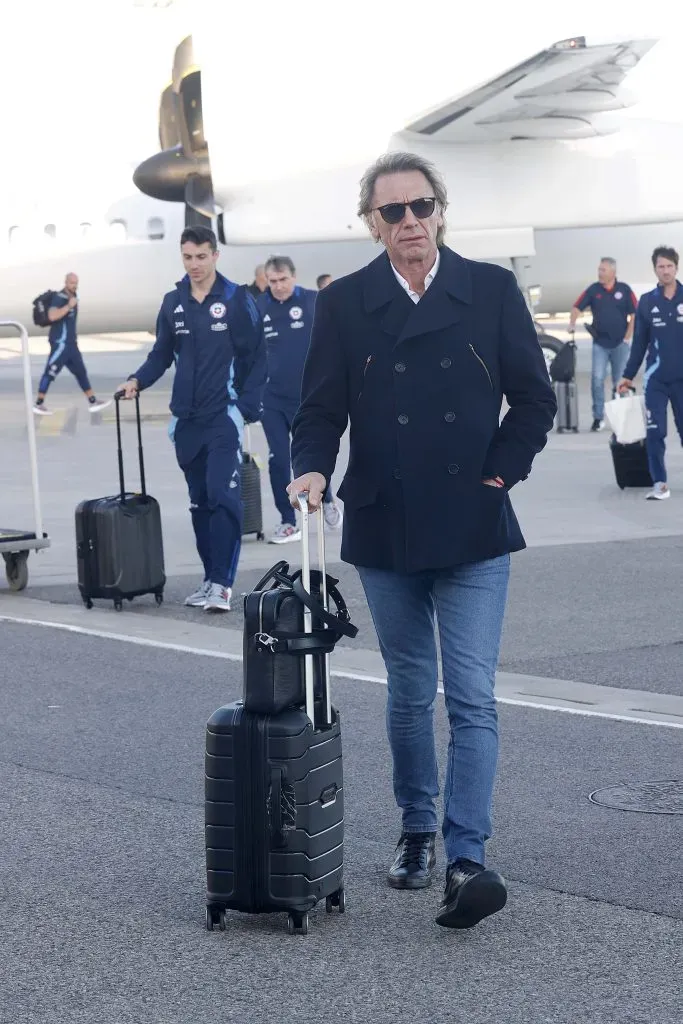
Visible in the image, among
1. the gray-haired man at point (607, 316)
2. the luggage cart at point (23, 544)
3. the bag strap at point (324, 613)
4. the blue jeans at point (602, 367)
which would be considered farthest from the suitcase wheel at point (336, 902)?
the gray-haired man at point (607, 316)

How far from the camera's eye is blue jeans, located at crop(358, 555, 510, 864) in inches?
174

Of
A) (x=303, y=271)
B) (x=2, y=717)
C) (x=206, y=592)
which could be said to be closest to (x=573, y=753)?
(x=2, y=717)

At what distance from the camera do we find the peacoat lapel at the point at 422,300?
4.42m

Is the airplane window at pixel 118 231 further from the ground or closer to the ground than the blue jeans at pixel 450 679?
further from the ground

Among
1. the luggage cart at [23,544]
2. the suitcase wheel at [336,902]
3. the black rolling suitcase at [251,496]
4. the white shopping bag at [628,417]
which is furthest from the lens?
the white shopping bag at [628,417]

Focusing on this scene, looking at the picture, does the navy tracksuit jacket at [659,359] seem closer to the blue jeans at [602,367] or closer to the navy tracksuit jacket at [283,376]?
the navy tracksuit jacket at [283,376]

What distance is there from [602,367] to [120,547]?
35.7ft

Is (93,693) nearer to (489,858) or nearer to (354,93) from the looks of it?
(489,858)

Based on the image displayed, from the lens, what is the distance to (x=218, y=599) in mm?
9242

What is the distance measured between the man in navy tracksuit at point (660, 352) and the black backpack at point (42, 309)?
38.7 ft

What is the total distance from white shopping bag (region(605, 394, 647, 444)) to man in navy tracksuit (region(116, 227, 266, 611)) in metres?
4.90

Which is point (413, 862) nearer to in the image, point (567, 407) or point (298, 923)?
point (298, 923)

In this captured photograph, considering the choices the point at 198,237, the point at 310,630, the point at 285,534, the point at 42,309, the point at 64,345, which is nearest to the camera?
the point at 310,630

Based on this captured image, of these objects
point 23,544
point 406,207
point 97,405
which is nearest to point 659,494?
point 23,544
